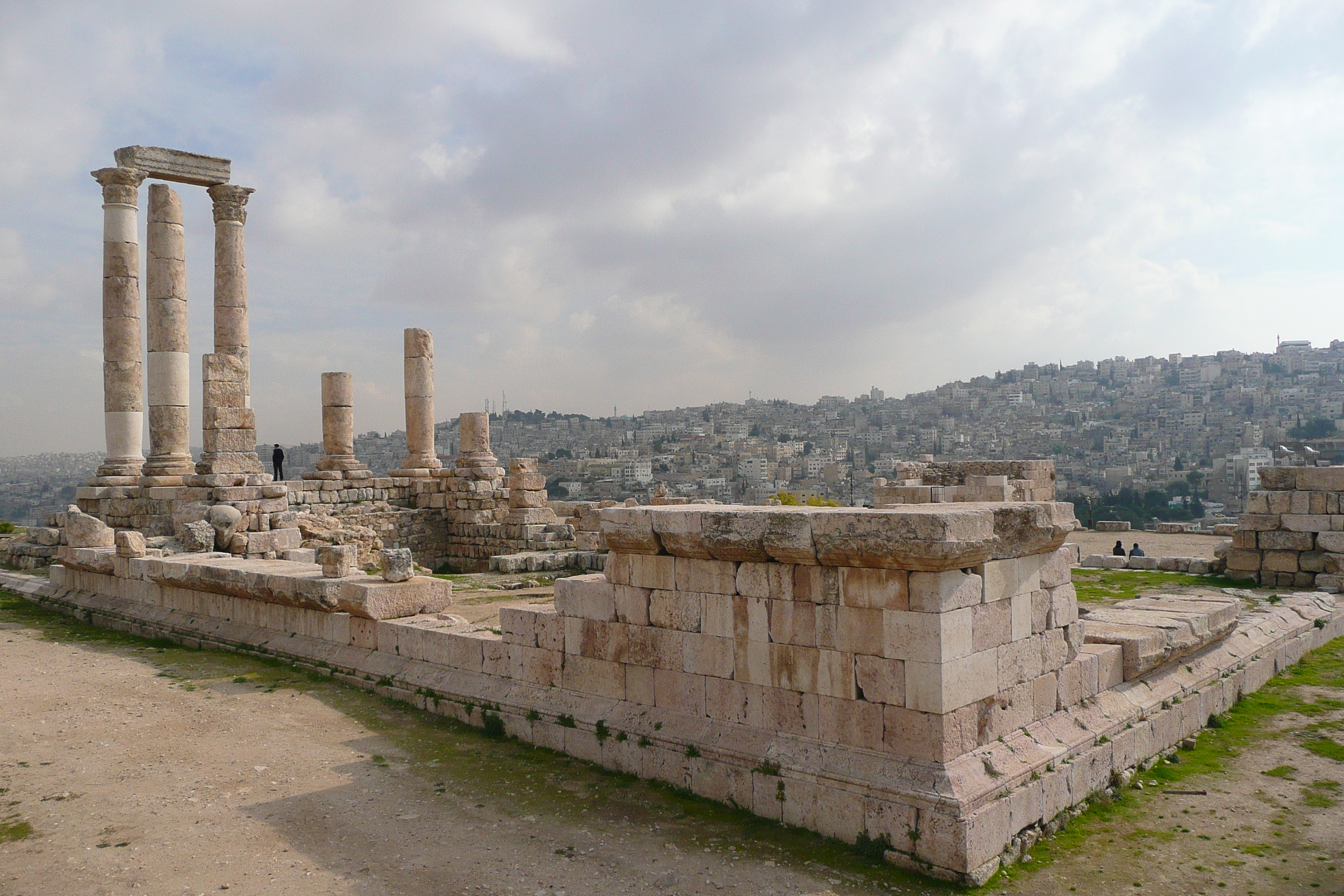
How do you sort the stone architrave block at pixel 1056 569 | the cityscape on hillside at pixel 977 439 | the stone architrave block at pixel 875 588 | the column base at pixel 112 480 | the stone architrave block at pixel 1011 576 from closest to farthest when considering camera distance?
the stone architrave block at pixel 875 588 < the stone architrave block at pixel 1011 576 < the stone architrave block at pixel 1056 569 < the column base at pixel 112 480 < the cityscape on hillside at pixel 977 439

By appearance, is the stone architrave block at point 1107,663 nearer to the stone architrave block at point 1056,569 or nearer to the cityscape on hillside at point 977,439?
the stone architrave block at point 1056,569

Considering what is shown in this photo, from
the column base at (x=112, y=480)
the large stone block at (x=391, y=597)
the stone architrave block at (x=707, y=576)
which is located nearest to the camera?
the stone architrave block at (x=707, y=576)

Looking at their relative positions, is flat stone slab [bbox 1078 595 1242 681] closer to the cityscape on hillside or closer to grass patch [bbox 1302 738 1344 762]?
grass patch [bbox 1302 738 1344 762]

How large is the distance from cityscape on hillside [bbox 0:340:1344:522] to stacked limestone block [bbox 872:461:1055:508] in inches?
714

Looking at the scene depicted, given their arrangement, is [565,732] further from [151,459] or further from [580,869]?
[151,459]

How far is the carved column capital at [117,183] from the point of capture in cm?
1880

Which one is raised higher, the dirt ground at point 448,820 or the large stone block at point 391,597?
the large stone block at point 391,597

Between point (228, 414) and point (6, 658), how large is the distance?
9.06 m

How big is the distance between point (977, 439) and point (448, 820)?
9098 cm

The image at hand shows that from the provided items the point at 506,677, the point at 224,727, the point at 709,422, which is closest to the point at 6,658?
the point at 224,727

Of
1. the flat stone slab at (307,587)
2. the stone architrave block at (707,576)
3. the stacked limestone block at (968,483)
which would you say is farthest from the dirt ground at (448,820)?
the stacked limestone block at (968,483)

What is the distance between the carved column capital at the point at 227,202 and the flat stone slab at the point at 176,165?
0.16m

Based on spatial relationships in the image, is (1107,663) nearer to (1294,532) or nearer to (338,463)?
(1294,532)

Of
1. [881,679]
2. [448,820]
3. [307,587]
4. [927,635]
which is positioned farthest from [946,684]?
[307,587]
